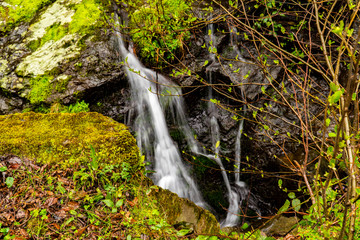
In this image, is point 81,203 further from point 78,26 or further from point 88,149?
point 78,26

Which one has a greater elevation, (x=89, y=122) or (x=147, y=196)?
(x=89, y=122)

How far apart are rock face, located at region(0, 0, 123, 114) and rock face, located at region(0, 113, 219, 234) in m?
2.40

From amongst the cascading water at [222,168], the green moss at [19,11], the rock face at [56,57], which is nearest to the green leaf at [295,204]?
the cascading water at [222,168]

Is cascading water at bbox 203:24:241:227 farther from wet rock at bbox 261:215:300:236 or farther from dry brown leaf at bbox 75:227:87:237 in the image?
dry brown leaf at bbox 75:227:87:237

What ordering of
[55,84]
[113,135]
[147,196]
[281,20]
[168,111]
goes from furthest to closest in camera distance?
[281,20], [168,111], [55,84], [113,135], [147,196]

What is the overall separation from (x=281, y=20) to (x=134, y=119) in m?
4.68

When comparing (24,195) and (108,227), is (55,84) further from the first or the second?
(108,227)

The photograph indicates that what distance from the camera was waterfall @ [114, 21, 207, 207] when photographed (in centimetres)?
552

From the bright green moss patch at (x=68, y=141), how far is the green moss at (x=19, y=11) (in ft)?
16.4

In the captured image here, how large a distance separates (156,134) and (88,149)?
305 centimetres

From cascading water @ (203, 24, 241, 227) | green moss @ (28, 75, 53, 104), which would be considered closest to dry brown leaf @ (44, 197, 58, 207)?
green moss @ (28, 75, 53, 104)

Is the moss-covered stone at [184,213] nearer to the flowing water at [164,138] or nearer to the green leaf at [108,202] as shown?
the green leaf at [108,202]

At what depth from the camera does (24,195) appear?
2305 millimetres

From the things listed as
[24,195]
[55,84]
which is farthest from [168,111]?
[24,195]
